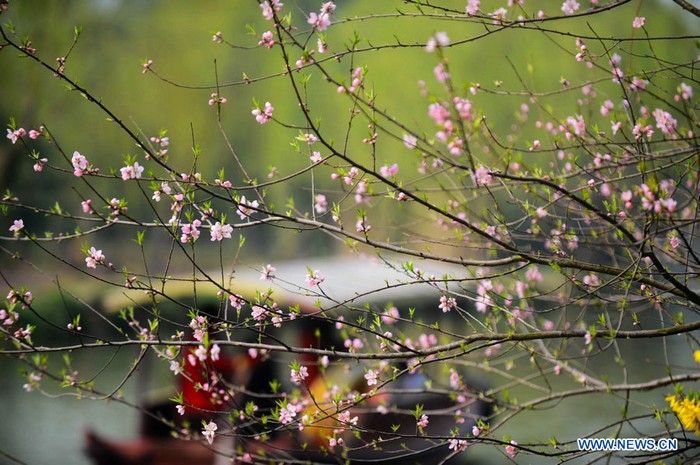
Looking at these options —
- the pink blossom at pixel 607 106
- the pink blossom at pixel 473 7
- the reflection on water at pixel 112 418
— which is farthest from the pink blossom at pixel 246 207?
the reflection on water at pixel 112 418

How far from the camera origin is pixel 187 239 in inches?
136

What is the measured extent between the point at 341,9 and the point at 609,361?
24.4 m

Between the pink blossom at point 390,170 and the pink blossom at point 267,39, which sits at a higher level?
the pink blossom at point 267,39

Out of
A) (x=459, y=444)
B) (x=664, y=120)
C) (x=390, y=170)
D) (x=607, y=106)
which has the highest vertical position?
(x=607, y=106)

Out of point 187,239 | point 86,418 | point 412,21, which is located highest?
point 412,21

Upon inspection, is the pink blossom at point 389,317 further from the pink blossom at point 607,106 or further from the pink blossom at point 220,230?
the pink blossom at point 607,106

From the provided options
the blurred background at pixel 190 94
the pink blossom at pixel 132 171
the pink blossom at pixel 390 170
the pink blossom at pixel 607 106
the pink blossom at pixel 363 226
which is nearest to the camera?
the pink blossom at pixel 132 171

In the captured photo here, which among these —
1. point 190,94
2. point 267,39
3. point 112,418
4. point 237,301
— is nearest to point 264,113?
point 267,39

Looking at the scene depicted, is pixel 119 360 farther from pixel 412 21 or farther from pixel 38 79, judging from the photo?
pixel 412 21

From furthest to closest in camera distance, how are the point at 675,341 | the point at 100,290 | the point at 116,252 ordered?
1. the point at 116,252
2. the point at 100,290
3. the point at 675,341

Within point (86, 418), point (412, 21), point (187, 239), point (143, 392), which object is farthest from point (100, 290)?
point (187, 239)

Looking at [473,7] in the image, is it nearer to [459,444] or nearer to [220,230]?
[220,230]

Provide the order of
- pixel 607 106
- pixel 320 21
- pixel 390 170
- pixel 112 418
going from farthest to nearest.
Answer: pixel 112 418
pixel 607 106
pixel 390 170
pixel 320 21

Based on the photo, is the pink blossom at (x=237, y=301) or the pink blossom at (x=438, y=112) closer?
the pink blossom at (x=438, y=112)
